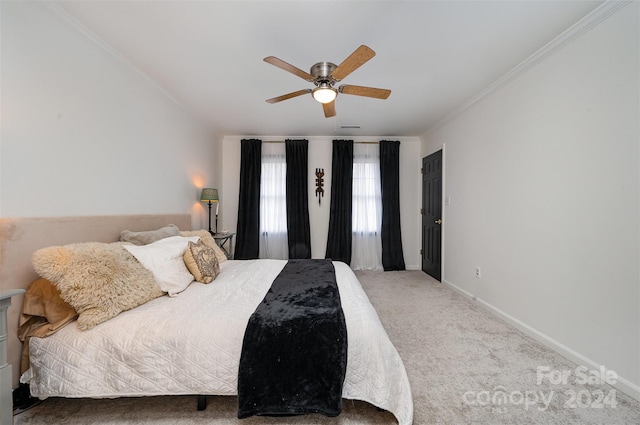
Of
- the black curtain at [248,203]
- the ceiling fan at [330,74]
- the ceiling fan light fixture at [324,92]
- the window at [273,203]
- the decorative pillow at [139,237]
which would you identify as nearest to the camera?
the ceiling fan at [330,74]

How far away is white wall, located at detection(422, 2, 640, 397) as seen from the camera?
156 cm

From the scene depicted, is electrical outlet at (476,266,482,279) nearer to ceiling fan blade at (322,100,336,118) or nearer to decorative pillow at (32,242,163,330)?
ceiling fan blade at (322,100,336,118)

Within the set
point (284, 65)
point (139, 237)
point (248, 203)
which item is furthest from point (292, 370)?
point (248, 203)

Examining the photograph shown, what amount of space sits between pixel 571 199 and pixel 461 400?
5.62ft

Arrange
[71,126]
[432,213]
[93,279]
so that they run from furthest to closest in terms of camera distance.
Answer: [432,213] < [71,126] < [93,279]

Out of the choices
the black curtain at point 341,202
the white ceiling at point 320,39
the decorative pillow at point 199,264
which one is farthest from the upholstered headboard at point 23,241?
the black curtain at point 341,202

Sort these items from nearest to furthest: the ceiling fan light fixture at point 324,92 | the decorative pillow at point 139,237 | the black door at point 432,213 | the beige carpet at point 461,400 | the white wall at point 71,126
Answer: the beige carpet at point 461,400 < the white wall at point 71,126 < the ceiling fan light fixture at point 324,92 < the decorative pillow at point 139,237 < the black door at point 432,213

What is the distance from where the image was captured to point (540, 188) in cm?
216

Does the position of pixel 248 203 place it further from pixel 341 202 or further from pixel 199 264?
pixel 199 264

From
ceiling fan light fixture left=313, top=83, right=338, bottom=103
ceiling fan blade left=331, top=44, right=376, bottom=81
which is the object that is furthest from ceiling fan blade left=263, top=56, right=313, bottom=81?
ceiling fan blade left=331, top=44, right=376, bottom=81

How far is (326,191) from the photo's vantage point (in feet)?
15.1

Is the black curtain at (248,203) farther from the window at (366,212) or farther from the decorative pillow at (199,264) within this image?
the decorative pillow at (199,264)

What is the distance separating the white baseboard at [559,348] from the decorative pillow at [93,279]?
3.10m

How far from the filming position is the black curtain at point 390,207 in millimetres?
4527
